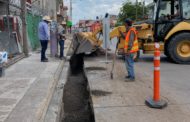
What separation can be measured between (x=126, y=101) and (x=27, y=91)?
2.33m

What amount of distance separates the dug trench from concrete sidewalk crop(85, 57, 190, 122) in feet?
1.04

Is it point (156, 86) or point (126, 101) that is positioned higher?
point (156, 86)

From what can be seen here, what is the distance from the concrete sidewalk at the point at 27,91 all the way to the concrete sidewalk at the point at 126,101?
104cm

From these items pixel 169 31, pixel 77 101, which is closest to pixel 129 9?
pixel 169 31

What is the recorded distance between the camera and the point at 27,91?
787 cm

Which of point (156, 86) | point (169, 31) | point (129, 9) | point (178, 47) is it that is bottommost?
point (156, 86)

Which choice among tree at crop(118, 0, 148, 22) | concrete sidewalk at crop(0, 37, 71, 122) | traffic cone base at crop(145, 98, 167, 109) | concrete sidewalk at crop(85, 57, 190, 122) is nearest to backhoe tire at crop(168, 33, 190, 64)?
concrete sidewalk at crop(85, 57, 190, 122)

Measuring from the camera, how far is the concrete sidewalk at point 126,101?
236 inches

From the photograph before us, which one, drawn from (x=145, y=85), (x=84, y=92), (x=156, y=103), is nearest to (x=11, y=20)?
(x=84, y=92)

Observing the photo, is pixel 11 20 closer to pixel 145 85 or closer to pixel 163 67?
pixel 163 67

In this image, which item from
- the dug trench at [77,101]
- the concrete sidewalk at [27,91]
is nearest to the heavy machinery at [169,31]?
the dug trench at [77,101]

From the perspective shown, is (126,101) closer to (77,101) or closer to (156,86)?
(156,86)

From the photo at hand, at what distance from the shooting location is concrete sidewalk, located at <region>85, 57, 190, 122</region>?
6000 millimetres

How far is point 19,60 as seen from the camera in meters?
13.4
